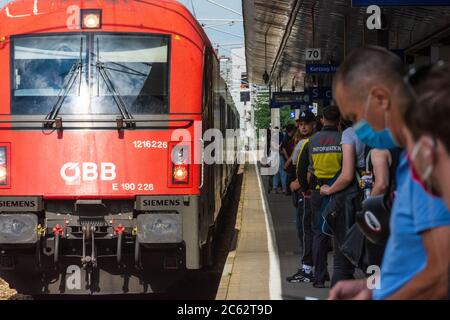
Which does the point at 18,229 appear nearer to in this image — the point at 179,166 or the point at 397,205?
the point at 179,166

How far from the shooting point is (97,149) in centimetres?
761

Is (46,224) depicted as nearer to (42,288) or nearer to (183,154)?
(42,288)

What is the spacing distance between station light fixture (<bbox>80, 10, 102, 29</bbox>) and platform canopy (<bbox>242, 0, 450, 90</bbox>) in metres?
4.73

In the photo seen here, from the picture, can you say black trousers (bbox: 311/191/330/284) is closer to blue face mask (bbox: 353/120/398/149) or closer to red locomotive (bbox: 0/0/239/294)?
red locomotive (bbox: 0/0/239/294)

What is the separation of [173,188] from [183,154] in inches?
13.5

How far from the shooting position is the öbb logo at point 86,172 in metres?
7.58

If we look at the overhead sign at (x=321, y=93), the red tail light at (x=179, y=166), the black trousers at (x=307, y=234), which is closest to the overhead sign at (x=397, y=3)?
the black trousers at (x=307, y=234)

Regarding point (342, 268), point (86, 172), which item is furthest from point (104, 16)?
point (342, 268)

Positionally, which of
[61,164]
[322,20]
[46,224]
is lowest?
[46,224]

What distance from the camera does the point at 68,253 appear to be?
7.60m

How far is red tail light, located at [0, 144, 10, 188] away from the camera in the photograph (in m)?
7.56

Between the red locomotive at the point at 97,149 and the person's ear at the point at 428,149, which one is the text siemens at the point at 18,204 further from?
the person's ear at the point at 428,149

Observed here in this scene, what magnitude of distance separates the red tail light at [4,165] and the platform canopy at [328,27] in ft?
18.9
